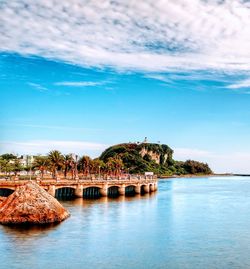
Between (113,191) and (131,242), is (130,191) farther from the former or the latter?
(131,242)

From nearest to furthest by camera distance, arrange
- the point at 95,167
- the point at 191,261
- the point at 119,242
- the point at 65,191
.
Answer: the point at 191,261, the point at 119,242, the point at 65,191, the point at 95,167

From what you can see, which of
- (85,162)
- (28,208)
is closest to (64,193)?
(28,208)

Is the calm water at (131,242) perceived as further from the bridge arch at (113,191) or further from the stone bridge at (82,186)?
the bridge arch at (113,191)

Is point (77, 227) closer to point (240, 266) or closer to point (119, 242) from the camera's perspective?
point (119, 242)

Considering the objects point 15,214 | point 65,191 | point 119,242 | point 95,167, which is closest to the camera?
point 119,242

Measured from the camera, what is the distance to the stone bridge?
90812mm

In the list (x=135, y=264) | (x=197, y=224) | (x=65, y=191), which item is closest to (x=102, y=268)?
(x=135, y=264)

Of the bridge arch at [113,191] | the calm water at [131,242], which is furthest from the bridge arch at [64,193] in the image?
the calm water at [131,242]

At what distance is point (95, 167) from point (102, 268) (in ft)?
478

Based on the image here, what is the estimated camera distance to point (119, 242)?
51.7 meters

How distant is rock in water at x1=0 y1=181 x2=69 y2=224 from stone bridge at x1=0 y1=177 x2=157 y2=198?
21.7m

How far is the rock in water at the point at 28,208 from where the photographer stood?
199ft

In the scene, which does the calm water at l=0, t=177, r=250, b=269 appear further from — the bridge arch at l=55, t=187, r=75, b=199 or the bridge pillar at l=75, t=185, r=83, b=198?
the bridge arch at l=55, t=187, r=75, b=199

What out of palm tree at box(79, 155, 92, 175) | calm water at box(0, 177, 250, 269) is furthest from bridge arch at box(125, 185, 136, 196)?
calm water at box(0, 177, 250, 269)
